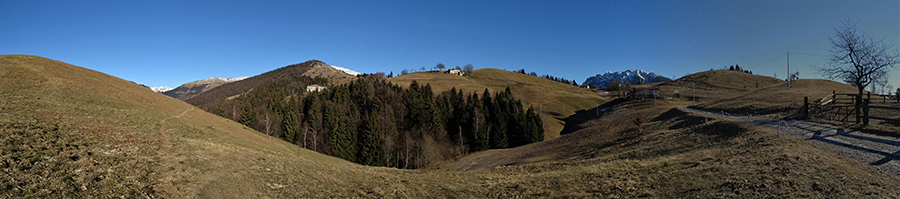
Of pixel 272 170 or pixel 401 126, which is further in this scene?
pixel 401 126

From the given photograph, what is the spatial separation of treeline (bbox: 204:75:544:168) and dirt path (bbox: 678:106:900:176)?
Result: 52548mm

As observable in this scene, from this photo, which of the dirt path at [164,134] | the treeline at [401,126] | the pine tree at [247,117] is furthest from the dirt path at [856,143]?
the pine tree at [247,117]

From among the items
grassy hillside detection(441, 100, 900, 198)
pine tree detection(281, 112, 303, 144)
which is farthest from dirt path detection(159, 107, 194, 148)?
pine tree detection(281, 112, 303, 144)

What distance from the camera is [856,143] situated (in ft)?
47.9

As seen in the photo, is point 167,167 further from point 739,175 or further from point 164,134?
point 739,175

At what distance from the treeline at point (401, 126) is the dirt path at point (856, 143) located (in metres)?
52.5

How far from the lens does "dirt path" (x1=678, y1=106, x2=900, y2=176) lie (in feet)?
37.0

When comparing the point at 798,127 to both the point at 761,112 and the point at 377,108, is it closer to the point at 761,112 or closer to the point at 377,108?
the point at 761,112

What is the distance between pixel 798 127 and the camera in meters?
20.6

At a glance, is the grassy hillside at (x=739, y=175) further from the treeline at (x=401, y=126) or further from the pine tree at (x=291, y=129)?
the pine tree at (x=291, y=129)

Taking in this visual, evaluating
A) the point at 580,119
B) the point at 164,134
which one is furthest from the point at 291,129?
the point at 580,119

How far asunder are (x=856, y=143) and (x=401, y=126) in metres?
77.0

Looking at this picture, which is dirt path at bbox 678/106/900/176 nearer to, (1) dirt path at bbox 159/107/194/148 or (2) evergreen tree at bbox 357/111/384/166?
(1) dirt path at bbox 159/107/194/148

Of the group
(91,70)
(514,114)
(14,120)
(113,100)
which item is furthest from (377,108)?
(14,120)
